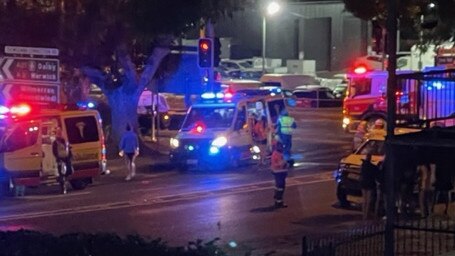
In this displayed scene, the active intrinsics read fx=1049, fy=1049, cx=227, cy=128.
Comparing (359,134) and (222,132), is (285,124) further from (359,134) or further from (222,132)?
(359,134)

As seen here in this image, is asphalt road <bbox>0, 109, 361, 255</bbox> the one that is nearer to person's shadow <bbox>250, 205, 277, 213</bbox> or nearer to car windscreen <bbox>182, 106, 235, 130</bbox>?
person's shadow <bbox>250, 205, 277, 213</bbox>

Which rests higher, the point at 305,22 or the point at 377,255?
the point at 305,22

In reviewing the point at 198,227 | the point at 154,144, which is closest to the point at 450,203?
the point at 198,227

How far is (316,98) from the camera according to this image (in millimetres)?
60875

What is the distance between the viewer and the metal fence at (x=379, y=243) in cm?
902

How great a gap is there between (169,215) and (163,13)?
12447 millimetres

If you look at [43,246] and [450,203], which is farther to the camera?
[450,203]

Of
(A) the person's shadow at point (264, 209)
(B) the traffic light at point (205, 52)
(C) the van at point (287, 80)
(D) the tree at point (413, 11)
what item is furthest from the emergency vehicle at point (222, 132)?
(C) the van at point (287, 80)

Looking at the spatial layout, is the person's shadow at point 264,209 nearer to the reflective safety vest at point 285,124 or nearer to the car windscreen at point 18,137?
the car windscreen at point 18,137

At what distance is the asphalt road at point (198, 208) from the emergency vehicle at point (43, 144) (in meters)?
0.48

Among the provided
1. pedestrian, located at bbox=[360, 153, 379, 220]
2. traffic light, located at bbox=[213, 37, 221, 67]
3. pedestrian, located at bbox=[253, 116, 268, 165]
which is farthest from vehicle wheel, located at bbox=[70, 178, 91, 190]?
pedestrian, located at bbox=[360, 153, 379, 220]

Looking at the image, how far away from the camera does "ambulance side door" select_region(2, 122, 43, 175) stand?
24.5 meters

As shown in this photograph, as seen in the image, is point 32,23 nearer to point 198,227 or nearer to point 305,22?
point 198,227

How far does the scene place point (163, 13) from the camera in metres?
7.23
